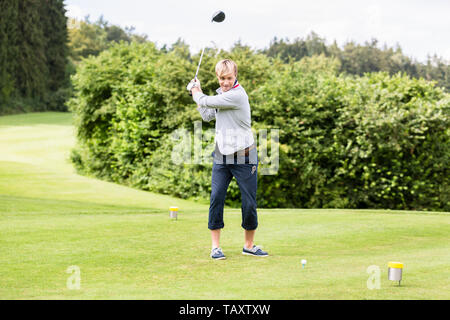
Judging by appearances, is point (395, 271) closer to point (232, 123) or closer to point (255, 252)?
point (255, 252)

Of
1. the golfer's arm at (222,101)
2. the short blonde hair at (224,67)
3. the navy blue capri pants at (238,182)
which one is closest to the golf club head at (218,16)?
the short blonde hair at (224,67)

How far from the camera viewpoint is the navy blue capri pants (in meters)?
5.87

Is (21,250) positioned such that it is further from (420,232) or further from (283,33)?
(283,33)

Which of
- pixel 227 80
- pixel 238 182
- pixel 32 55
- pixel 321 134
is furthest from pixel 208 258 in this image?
pixel 32 55

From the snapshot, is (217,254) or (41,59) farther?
(41,59)

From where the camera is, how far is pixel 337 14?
6900 cm

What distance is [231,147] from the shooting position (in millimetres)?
5805

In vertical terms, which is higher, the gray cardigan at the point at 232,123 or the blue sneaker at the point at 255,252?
the gray cardigan at the point at 232,123

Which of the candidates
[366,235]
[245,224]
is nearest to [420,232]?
[366,235]

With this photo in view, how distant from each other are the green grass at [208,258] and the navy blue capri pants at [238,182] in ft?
1.38

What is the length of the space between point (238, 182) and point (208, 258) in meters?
0.86

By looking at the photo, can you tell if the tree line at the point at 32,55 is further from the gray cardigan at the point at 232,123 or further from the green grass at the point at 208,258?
the gray cardigan at the point at 232,123

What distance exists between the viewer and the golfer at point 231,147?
18.8 feet

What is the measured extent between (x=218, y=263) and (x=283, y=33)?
244ft
